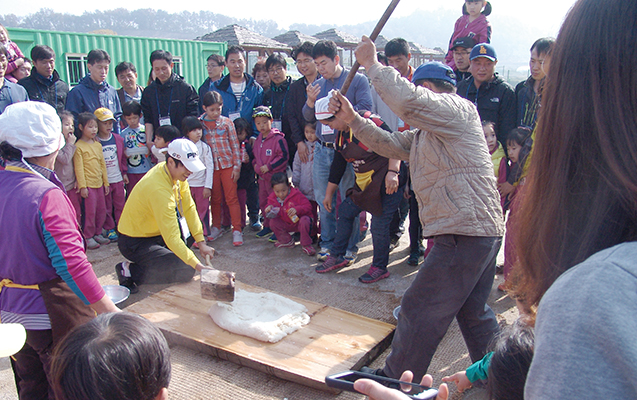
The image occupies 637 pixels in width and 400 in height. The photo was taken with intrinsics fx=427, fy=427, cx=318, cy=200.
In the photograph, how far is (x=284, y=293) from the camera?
3.80 m

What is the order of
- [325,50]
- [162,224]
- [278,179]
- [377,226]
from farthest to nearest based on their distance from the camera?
1. [278,179]
2. [325,50]
3. [377,226]
4. [162,224]

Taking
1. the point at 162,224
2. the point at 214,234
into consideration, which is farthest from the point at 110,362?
the point at 214,234

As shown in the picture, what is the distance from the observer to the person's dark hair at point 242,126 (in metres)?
5.29

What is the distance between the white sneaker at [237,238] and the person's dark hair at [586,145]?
14.5ft

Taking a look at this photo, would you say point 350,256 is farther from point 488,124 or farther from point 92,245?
point 92,245

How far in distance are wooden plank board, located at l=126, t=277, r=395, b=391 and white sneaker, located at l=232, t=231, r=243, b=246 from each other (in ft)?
5.44

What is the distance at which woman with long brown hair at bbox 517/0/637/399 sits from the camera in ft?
1.74

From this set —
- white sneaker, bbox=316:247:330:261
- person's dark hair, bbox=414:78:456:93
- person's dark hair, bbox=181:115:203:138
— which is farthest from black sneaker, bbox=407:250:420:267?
person's dark hair, bbox=181:115:203:138

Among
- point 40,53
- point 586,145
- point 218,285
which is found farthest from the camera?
point 40,53

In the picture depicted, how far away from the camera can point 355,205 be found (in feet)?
12.8

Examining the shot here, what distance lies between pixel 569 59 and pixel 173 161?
323 centimetres

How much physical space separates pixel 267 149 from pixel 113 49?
10.4 metres

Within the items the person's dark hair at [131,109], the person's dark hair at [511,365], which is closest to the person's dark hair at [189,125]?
the person's dark hair at [131,109]

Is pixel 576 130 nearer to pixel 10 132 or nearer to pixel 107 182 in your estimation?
pixel 10 132
